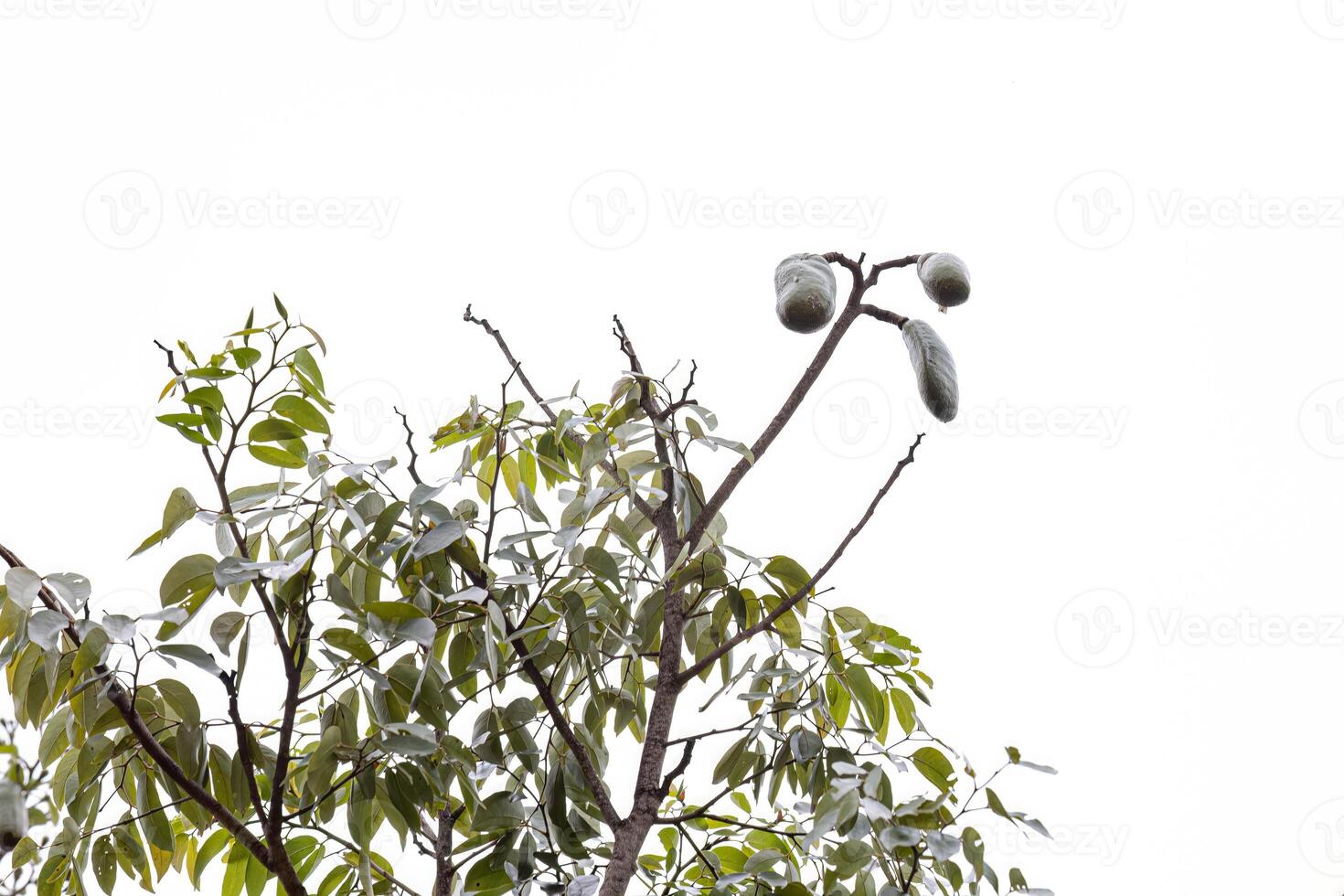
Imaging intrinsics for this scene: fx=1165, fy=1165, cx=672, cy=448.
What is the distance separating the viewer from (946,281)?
2.52 ft

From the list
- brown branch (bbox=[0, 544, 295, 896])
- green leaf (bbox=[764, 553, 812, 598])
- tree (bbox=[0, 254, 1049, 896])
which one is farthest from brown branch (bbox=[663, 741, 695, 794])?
brown branch (bbox=[0, 544, 295, 896])

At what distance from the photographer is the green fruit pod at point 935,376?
2.44 ft

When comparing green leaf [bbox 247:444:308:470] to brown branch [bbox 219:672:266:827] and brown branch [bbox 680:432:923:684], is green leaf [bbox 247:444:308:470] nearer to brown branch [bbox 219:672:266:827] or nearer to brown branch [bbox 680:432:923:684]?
brown branch [bbox 219:672:266:827]

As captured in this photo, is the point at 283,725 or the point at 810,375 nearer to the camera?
the point at 283,725

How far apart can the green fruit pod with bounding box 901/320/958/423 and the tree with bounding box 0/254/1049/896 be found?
1.1 inches

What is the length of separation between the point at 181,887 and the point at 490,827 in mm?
1137

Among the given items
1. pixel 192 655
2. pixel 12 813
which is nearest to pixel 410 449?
pixel 192 655

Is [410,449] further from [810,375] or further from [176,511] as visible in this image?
[810,375]

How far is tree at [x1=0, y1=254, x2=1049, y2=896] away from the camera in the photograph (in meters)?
0.63

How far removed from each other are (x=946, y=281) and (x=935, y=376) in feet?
0.23

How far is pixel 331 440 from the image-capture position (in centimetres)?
75

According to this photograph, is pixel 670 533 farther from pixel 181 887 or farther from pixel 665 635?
pixel 181 887

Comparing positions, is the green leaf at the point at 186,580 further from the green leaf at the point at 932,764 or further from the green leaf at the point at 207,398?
the green leaf at the point at 932,764

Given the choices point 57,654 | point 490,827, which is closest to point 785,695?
point 490,827
